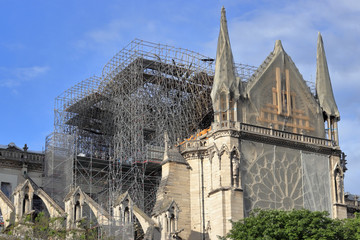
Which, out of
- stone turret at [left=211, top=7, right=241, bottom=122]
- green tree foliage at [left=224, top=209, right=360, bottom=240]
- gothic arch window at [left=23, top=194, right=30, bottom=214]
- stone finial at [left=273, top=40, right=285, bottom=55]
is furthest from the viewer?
stone finial at [left=273, top=40, right=285, bottom=55]

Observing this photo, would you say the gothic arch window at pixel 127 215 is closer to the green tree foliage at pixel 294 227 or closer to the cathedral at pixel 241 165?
the cathedral at pixel 241 165

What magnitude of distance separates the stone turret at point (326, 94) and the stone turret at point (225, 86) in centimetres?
723

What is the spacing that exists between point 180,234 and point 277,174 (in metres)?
7.37

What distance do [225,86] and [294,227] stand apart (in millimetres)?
12463

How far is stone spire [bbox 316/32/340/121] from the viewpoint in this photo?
2188 inches

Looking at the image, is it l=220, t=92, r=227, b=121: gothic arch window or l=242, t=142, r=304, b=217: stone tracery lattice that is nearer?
l=242, t=142, r=304, b=217: stone tracery lattice

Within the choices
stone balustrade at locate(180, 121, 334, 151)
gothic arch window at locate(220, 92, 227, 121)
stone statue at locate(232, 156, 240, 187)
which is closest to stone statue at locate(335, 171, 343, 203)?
stone balustrade at locate(180, 121, 334, 151)

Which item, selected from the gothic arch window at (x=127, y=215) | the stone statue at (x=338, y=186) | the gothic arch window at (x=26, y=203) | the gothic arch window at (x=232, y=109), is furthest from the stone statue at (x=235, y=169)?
the gothic arch window at (x=26, y=203)

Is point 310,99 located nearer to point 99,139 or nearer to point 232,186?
point 232,186

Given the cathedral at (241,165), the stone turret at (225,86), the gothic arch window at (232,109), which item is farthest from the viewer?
the stone turret at (225,86)

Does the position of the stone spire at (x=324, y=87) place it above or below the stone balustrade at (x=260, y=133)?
above

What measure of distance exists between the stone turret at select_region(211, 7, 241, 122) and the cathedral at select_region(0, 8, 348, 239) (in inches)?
2.6

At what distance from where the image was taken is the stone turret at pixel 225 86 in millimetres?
51250

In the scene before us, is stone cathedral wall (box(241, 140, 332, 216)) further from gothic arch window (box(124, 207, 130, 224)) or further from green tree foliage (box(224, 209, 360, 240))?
gothic arch window (box(124, 207, 130, 224))
